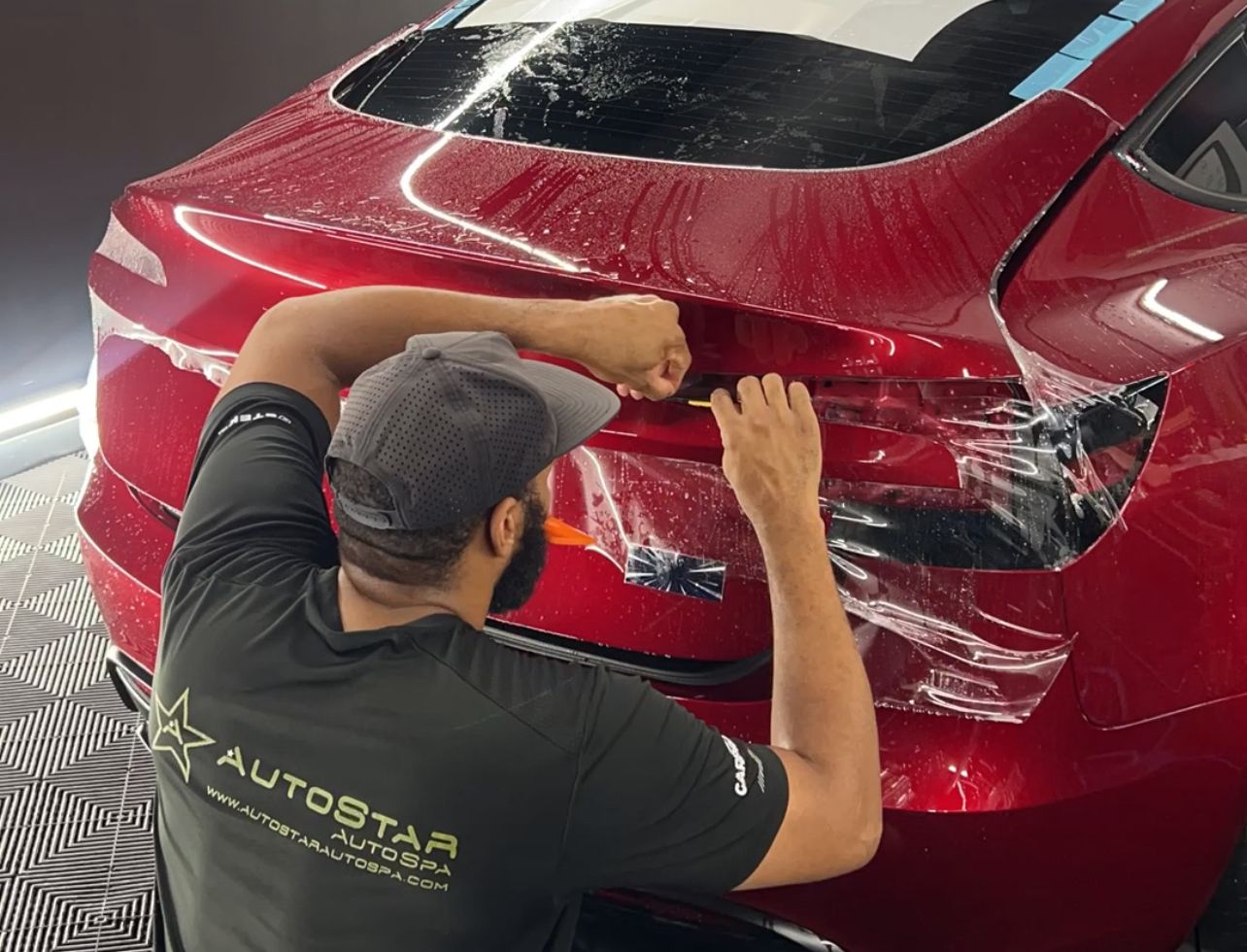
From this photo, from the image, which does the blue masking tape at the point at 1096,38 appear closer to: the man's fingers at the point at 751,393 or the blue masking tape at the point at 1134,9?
the blue masking tape at the point at 1134,9

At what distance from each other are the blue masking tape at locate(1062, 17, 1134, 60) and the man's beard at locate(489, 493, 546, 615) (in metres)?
0.92

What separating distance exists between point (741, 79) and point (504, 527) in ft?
2.61

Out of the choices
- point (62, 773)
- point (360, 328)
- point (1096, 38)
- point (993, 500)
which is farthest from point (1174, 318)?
point (62, 773)

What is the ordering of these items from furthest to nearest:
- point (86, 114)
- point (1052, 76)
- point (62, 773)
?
point (86, 114) → point (62, 773) → point (1052, 76)

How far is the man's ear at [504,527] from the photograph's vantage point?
3.16 ft

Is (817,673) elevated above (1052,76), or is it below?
below

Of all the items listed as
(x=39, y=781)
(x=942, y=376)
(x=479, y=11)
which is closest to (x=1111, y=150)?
(x=942, y=376)

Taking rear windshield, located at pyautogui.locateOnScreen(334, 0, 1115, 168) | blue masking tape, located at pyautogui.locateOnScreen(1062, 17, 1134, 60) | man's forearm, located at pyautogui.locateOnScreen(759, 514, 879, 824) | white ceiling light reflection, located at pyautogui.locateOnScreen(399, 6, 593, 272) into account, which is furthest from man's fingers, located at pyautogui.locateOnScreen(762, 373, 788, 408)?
blue masking tape, located at pyautogui.locateOnScreen(1062, 17, 1134, 60)

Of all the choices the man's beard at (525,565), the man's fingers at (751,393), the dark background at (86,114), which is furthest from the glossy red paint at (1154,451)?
the dark background at (86,114)

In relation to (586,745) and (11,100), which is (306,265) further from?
(11,100)

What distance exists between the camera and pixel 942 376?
3.43 feet

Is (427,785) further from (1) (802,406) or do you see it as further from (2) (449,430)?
(1) (802,406)

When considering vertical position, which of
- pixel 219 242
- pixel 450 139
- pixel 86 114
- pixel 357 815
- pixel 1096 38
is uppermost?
pixel 1096 38

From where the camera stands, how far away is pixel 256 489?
112 cm
